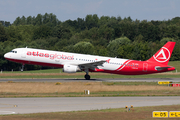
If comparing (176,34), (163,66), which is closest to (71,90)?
(163,66)

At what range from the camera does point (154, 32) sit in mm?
156750

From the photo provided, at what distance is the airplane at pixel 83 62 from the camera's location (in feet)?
157

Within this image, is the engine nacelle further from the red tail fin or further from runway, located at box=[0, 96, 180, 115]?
runway, located at box=[0, 96, 180, 115]

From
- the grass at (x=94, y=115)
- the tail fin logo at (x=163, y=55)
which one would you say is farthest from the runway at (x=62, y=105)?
the tail fin logo at (x=163, y=55)

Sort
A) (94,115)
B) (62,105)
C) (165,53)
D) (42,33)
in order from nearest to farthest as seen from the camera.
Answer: (94,115)
(62,105)
(165,53)
(42,33)

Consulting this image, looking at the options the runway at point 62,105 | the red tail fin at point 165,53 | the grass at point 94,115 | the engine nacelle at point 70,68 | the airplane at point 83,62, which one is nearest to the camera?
the grass at point 94,115

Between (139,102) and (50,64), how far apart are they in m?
26.0

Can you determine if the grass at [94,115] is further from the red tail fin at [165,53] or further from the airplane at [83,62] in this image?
the red tail fin at [165,53]

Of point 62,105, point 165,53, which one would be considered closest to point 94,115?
point 62,105

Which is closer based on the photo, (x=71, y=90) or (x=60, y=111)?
(x=60, y=111)

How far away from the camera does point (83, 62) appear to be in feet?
161

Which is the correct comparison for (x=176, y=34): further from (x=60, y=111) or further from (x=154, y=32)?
(x=60, y=111)

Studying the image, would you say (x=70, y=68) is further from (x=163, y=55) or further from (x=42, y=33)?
(x=42, y=33)

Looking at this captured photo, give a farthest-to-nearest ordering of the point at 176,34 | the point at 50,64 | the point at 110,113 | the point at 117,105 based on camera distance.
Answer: the point at 176,34 → the point at 50,64 → the point at 117,105 → the point at 110,113
